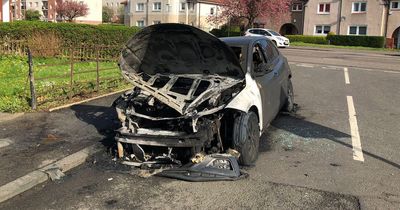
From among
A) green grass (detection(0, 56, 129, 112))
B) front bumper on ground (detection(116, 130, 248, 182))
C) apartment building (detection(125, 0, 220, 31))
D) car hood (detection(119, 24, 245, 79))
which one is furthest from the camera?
apartment building (detection(125, 0, 220, 31))

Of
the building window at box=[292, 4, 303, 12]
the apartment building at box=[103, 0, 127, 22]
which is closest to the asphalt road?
the building window at box=[292, 4, 303, 12]

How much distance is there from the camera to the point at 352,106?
984cm

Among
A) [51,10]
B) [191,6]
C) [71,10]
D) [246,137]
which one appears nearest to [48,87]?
[246,137]

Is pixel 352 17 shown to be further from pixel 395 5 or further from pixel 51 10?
pixel 51 10

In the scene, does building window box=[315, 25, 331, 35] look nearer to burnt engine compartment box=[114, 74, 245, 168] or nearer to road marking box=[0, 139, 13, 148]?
burnt engine compartment box=[114, 74, 245, 168]

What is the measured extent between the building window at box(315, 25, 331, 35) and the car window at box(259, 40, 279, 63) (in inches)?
1712

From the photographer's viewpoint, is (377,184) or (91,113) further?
(91,113)

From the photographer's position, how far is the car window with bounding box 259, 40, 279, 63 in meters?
7.42

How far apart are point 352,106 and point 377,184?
4.94m

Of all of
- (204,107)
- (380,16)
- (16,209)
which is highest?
(380,16)

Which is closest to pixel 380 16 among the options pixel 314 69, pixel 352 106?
pixel 314 69

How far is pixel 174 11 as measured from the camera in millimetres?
68438

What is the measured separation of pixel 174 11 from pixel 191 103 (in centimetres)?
6474

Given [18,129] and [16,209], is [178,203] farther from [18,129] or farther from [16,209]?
[18,129]
